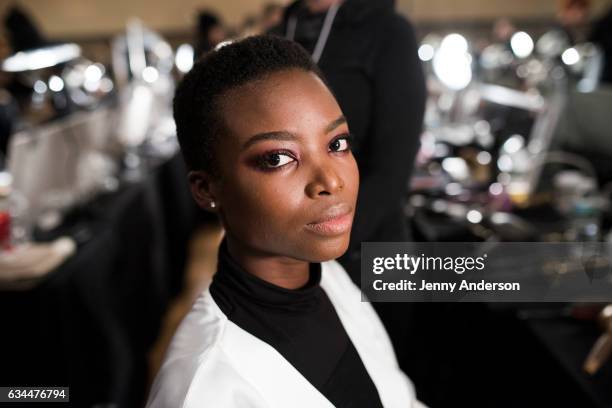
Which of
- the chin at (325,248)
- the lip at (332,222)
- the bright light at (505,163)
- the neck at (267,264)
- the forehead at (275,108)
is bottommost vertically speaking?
the bright light at (505,163)

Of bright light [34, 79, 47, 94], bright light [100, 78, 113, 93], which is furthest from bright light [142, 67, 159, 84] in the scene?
bright light [34, 79, 47, 94]

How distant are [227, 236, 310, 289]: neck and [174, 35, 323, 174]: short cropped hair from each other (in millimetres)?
120

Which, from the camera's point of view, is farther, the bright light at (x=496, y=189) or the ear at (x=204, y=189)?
the bright light at (x=496, y=189)

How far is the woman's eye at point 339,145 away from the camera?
61 cm

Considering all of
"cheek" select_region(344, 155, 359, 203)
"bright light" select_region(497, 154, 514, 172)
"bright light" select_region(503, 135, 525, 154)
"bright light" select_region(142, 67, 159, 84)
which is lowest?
"bright light" select_region(142, 67, 159, 84)

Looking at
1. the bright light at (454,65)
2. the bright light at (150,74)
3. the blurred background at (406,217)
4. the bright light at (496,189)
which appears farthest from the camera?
the bright light at (150,74)

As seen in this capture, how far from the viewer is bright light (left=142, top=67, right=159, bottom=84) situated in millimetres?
5483

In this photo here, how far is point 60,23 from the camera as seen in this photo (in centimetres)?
1066

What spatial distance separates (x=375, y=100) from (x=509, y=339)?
2.56 ft

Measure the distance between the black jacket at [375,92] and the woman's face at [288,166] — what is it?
403mm

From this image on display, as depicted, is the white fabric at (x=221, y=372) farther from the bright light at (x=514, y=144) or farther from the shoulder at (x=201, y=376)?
the bright light at (x=514, y=144)

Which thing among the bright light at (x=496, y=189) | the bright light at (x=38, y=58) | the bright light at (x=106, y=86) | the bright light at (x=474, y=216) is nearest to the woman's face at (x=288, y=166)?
the bright light at (x=474, y=216)

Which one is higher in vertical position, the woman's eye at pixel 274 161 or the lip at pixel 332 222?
the woman's eye at pixel 274 161

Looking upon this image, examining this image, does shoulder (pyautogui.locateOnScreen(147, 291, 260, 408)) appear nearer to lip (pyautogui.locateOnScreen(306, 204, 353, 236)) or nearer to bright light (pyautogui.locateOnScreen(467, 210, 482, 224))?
lip (pyautogui.locateOnScreen(306, 204, 353, 236))
